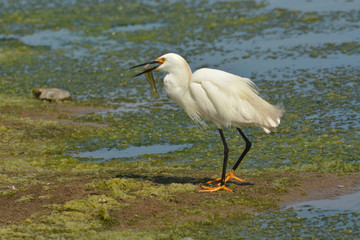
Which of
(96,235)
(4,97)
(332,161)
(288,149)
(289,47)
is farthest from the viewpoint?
(289,47)

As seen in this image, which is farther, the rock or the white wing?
the rock

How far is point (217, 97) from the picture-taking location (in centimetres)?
640

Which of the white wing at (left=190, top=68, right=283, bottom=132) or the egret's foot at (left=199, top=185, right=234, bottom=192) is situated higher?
the white wing at (left=190, top=68, right=283, bottom=132)

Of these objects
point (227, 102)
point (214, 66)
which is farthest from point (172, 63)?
point (214, 66)

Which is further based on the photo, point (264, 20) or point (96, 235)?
point (264, 20)

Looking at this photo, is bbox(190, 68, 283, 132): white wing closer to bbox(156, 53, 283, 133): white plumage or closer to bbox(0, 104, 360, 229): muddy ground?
bbox(156, 53, 283, 133): white plumage

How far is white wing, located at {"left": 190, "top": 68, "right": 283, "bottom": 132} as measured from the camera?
642cm

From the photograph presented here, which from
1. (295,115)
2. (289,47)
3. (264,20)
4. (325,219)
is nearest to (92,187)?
(325,219)

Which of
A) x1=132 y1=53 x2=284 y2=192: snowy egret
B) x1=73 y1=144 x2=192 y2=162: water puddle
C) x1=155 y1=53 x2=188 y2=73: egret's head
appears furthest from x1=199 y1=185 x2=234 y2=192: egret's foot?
x1=73 y1=144 x2=192 y2=162: water puddle

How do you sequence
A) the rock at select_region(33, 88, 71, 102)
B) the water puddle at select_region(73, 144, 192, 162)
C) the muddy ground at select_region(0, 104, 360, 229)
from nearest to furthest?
1. the muddy ground at select_region(0, 104, 360, 229)
2. the water puddle at select_region(73, 144, 192, 162)
3. the rock at select_region(33, 88, 71, 102)

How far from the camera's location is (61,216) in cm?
571

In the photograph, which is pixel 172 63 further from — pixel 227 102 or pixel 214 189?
pixel 214 189

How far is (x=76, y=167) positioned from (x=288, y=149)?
282 cm

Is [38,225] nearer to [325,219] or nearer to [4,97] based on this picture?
[325,219]
